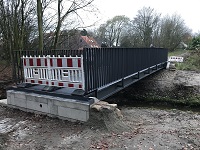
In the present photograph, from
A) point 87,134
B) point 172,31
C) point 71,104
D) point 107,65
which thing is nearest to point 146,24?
point 172,31

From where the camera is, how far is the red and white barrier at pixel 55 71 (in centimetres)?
480

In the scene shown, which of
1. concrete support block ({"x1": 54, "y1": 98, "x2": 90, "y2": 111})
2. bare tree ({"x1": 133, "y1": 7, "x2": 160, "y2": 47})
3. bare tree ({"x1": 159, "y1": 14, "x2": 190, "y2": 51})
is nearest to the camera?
concrete support block ({"x1": 54, "y1": 98, "x2": 90, "y2": 111})

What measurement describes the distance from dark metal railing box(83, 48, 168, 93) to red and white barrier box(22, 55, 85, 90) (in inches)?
8.6

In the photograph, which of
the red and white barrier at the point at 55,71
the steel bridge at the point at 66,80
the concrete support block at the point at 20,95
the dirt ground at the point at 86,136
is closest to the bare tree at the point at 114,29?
the steel bridge at the point at 66,80

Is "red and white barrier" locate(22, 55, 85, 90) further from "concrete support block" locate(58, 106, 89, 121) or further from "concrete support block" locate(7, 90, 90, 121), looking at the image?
"concrete support block" locate(58, 106, 89, 121)

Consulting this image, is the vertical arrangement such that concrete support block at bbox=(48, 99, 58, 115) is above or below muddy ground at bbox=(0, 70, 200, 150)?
above

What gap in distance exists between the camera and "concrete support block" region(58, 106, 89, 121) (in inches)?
180

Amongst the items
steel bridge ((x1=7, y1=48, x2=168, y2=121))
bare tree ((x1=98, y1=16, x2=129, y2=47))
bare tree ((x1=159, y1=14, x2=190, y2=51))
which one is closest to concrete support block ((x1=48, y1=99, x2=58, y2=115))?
steel bridge ((x1=7, y1=48, x2=168, y2=121))

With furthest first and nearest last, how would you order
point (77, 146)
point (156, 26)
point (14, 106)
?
point (156, 26) < point (14, 106) < point (77, 146)

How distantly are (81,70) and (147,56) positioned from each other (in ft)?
21.9

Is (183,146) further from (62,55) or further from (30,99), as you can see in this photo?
(30,99)

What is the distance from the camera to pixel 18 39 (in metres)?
13.7

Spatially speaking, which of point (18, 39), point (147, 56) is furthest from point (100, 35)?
point (147, 56)

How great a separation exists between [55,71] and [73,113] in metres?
1.28
